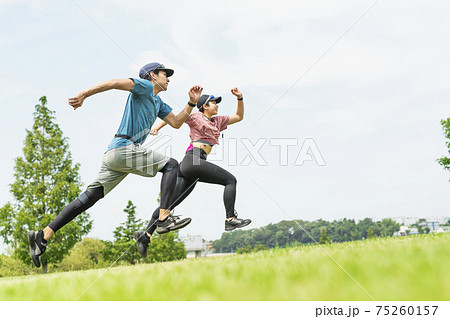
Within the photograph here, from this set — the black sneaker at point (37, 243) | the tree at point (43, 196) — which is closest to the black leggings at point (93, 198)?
the black sneaker at point (37, 243)

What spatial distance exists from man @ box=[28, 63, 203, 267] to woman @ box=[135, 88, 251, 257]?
0.36 meters

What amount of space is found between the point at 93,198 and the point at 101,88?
1.69 metres

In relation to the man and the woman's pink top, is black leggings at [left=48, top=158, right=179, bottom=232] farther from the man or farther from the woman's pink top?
the woman's pink top

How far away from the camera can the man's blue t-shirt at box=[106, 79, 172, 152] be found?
5176 mm

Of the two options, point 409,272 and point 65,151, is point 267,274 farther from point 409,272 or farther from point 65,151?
point 65,151

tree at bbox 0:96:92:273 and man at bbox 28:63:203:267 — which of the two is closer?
man at bbox 28:63:203:267

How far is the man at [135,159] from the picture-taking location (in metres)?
5.16

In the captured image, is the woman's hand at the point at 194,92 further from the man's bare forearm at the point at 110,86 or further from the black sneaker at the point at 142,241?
the black sneaker at the point at 142,241

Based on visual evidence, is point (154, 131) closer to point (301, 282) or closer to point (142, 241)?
point (142, 241)

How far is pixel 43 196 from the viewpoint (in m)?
18.2

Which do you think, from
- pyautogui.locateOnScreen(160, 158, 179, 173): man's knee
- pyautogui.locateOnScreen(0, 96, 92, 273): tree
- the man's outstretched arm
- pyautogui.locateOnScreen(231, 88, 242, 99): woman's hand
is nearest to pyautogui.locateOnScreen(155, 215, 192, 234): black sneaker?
pyautogui.locateOnScreen(160, 158, 179, 173): man's knee

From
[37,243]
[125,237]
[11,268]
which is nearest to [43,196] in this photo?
[125,237]

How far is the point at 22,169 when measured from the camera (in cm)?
1877

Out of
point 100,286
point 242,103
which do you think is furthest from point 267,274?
point 242,103
